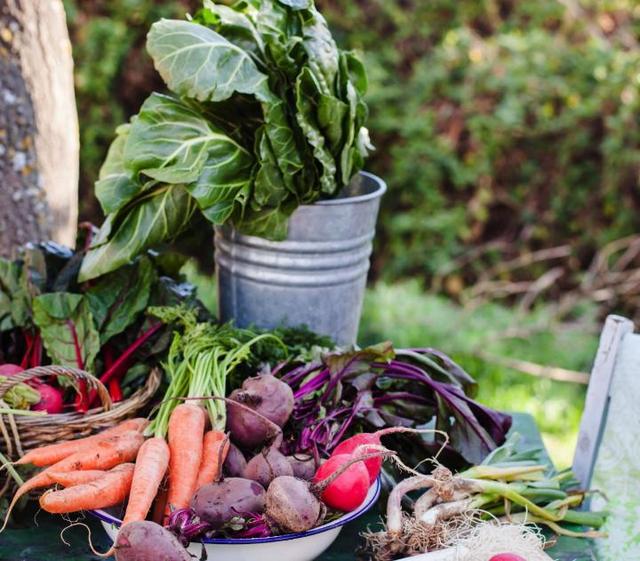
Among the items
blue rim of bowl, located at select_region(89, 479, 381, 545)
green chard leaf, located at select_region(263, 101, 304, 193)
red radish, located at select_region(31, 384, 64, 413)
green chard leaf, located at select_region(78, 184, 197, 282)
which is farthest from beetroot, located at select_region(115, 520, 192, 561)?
green chard leaf, located at select_region(263, 101, 304, 193)

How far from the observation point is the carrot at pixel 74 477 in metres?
1.49

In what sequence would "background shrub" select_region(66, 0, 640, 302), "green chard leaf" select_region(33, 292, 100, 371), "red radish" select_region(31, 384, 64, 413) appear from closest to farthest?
"red radish" select_region(31, 384, 64, 413) → "green chard leaf" select_region(33, 292, 100, 371) → "background shrub" select_region(66, 0, 640, 302)

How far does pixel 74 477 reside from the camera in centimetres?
149

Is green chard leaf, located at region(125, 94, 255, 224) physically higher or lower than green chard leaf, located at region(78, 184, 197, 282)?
higher

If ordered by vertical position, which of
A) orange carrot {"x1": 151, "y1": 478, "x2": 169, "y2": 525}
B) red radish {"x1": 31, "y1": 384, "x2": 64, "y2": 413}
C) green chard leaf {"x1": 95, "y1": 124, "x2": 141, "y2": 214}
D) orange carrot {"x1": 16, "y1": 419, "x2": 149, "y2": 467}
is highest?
green chard leaf {"x1": 95, "y1": 124, "x2": 141, "y2": 214}

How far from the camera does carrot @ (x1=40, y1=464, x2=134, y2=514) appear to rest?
1.43 meters

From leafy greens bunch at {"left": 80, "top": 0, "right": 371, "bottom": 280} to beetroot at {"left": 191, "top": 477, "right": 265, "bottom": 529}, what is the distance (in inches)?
26.5

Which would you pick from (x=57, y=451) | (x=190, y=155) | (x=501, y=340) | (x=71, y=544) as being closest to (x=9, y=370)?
(x=57, y=451)

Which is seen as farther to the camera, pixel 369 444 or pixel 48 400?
pixel 48 400

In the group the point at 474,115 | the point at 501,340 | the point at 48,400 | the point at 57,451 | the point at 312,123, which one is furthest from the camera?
the point at 474,115

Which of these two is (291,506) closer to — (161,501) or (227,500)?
(227,500)

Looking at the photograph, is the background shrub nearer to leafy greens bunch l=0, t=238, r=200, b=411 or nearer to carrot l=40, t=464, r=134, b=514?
leafy greens bunch l=0, t=238, r=200, b=411

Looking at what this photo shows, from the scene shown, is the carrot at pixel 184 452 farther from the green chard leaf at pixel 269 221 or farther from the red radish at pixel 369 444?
the green chard leaf at pixel 269 221

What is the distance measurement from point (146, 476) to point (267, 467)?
0.22m
